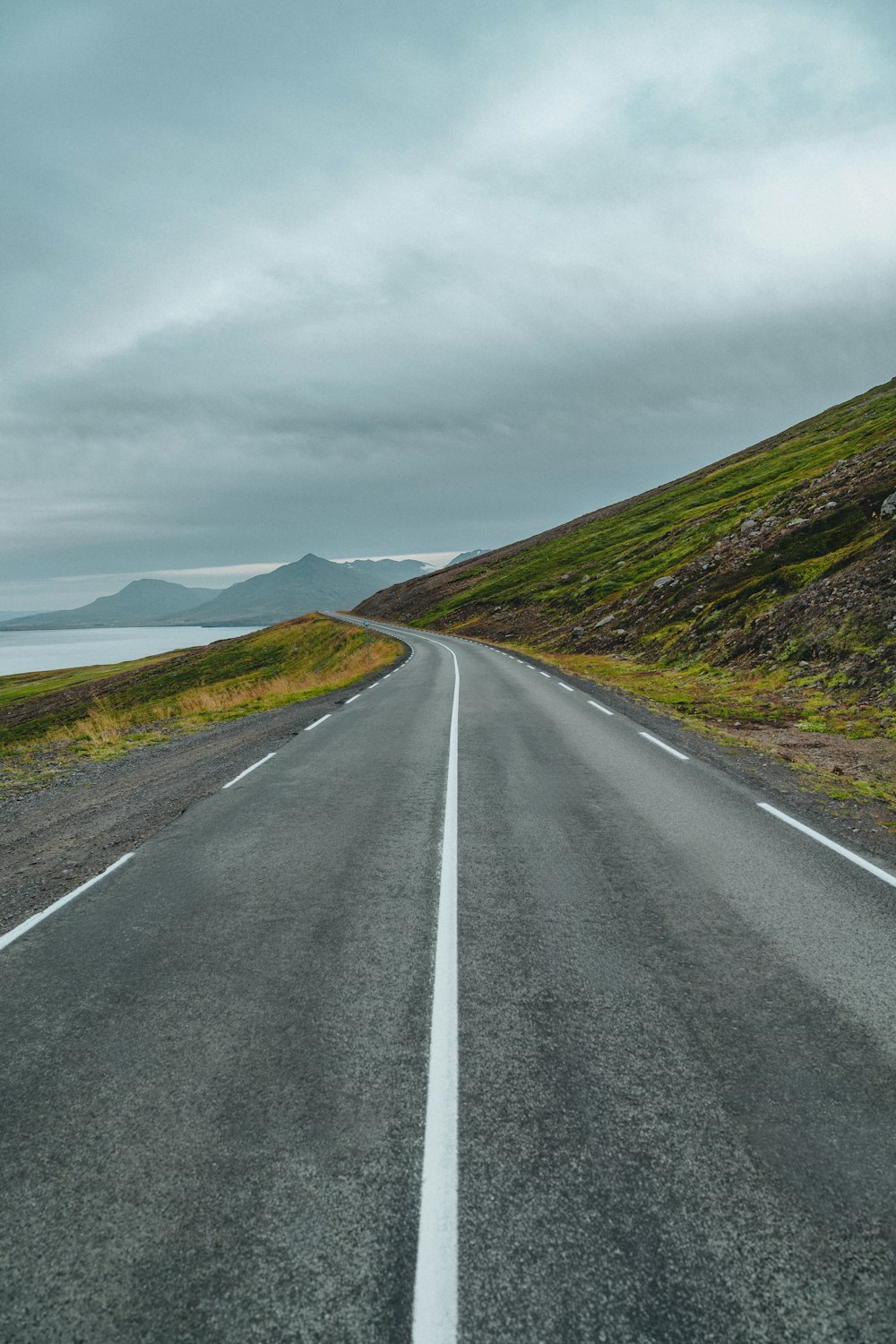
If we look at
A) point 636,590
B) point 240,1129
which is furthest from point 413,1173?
point 636,590

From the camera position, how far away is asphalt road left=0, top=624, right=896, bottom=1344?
2.24 m

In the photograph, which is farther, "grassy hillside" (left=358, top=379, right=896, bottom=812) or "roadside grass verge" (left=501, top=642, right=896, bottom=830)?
"grassy hillside" (left=358, top=379, right=896, bottom=812)

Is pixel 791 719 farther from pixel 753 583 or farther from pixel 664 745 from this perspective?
pixel 753 583

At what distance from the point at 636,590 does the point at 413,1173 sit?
40.1m

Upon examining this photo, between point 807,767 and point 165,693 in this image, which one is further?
point 165,693

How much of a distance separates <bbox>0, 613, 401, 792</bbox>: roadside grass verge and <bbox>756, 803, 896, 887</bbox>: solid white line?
482 inches

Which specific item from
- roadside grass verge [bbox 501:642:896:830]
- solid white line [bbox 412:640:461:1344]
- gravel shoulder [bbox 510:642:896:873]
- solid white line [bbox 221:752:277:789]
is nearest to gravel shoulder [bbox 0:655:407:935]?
solid white line [bbox 221:752:277:789]

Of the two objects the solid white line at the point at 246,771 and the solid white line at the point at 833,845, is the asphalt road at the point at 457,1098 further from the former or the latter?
the solid white line at the point at 246,771

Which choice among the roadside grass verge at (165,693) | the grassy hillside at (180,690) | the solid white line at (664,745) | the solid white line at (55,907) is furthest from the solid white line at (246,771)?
the solid white line at (664,745)

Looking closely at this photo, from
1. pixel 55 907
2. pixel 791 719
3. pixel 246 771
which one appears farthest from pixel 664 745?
pixel 55 907

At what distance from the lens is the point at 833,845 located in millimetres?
6602

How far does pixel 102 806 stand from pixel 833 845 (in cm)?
969

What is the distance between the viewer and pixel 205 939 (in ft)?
16.3

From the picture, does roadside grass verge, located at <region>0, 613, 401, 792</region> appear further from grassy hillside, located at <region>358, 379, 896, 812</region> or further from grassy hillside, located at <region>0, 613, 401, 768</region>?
grassy hillside, located at <region>358, 379, 896, 812</region>
